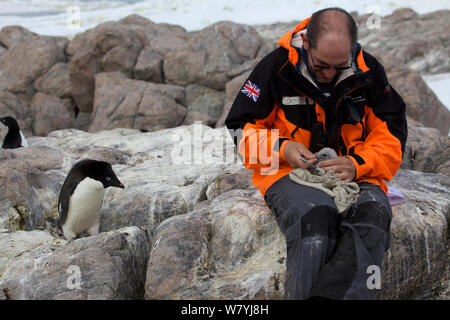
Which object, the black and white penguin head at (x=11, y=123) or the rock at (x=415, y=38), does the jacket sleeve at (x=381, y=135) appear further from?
the rock at (x=415, y=38)

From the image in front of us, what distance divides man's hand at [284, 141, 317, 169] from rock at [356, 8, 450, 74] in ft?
43.4

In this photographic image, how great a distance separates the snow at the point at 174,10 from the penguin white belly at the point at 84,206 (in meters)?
17.8

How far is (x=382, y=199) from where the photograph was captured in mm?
2570

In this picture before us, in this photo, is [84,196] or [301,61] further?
[84,196]

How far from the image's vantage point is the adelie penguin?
13.5 feet

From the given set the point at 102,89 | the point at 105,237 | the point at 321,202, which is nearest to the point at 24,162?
the point at 105,237

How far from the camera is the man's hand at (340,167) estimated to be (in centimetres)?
267

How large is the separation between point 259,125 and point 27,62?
1121 cm

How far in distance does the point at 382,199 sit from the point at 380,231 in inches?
11.4

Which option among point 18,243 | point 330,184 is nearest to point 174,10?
point 18,243

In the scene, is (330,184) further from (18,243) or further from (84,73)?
(84,73)

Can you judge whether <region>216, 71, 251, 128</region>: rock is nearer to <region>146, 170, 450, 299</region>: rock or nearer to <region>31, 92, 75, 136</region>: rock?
<region>31, 92, 75, 136</region>: rock

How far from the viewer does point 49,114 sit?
11.7 metres

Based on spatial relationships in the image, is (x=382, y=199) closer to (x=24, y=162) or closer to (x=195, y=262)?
(x=195, y=262)
